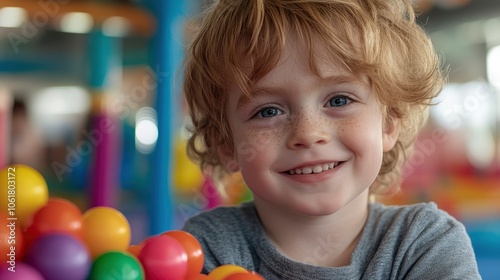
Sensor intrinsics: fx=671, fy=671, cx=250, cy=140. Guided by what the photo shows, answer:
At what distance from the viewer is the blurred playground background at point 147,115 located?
170 cm

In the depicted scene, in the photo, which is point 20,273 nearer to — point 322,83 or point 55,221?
point 55,221

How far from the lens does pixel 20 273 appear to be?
1.66ft

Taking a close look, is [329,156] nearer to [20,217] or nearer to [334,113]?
[334,113]

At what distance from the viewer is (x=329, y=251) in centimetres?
84

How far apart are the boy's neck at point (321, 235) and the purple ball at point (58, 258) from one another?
352mm

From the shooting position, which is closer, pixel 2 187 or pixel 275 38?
pixel 2 187

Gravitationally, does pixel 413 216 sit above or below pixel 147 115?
above

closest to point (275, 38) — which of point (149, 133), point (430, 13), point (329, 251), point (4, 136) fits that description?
point (329, 251)

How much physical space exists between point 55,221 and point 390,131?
48 centimetres

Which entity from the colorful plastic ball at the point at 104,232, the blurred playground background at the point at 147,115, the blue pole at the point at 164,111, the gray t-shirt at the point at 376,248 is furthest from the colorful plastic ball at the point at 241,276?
the blue pole at the point at 164,111

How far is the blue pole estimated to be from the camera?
1.64 meters

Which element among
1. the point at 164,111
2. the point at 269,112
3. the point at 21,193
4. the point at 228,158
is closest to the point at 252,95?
the point at 269,112

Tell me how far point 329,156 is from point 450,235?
0.17 meters

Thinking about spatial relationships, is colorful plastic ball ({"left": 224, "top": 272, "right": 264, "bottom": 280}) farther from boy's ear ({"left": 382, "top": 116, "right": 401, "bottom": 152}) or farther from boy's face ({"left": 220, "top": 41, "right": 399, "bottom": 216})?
boy's ear ({"left": 382, "top": 116, "right": 401, "bottom": 152})
